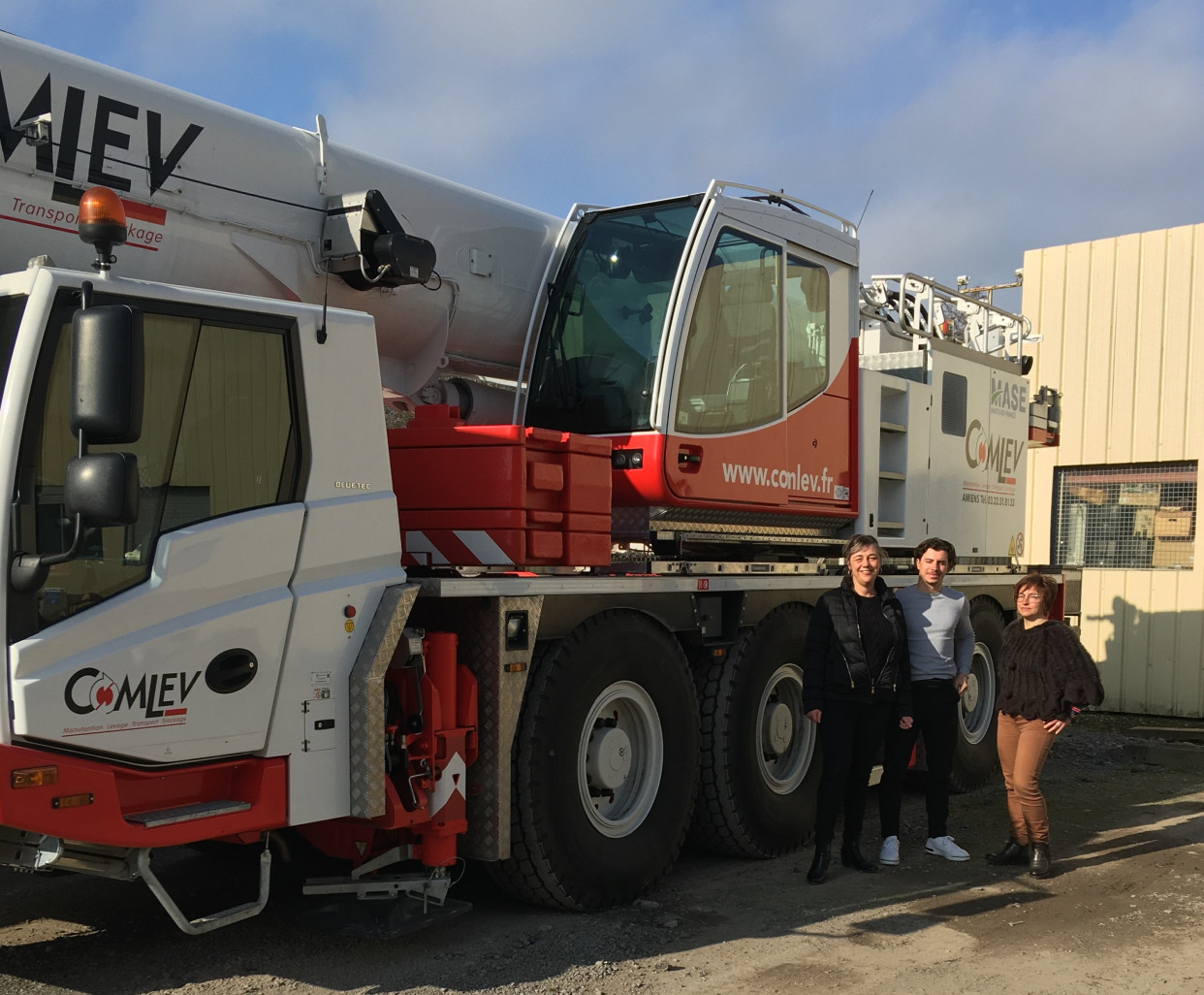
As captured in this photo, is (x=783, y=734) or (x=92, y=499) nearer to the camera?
(x=92, y=499)

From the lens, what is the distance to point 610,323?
6.82 metres

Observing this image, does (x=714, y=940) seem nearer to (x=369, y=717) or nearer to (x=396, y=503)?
(x=369, y=717)

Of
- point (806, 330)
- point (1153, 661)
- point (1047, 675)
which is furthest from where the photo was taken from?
point (1153, 661)

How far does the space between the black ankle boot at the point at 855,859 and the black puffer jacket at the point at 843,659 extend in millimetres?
823

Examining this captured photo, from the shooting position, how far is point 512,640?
5.36 metres

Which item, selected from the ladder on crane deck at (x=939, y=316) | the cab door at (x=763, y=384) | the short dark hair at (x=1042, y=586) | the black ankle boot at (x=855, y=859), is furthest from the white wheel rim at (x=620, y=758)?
the ladder on crane deck at (x=939, y=316)

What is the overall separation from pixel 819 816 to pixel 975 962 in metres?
1.50

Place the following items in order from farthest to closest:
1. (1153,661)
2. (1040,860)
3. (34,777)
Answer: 1. (1153,661)
2. (1040,860)
3. (34,777)

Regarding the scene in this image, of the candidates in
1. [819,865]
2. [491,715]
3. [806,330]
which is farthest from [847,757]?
[806,330]

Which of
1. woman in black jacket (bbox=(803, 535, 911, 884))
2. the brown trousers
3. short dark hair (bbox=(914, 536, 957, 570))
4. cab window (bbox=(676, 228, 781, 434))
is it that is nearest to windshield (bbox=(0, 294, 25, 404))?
cab window (bbox=(676, 228, 781, 434))

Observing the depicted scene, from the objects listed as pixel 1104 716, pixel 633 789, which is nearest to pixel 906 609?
pixel 633 789

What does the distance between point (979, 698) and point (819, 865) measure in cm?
372

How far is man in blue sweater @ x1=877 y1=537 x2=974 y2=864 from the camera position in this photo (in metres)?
7.13

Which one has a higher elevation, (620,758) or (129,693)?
(129,693)
